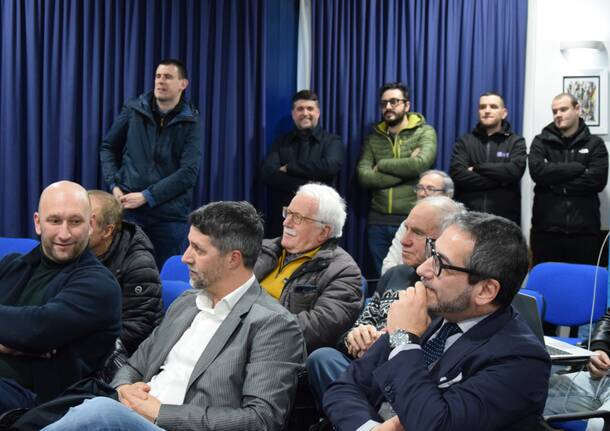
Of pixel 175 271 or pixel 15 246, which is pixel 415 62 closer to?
pixel 175 271

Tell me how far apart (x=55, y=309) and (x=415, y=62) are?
4.30m

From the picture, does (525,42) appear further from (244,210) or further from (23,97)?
(244,210)

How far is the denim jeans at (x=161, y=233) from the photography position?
16.7 ft

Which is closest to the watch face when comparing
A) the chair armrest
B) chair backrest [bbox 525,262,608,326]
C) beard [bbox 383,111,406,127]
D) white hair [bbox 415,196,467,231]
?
the chair armrest

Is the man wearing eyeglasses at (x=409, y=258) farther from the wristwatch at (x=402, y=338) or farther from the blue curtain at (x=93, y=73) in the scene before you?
the blue curtain at (x=93, y=73)

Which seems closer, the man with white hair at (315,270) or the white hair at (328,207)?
the man with white hair at (315,270)

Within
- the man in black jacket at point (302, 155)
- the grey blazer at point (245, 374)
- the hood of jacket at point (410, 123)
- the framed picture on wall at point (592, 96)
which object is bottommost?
the grey blazer at point (245, 374)

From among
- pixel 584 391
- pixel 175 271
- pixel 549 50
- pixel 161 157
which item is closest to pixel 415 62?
pixel 549 50

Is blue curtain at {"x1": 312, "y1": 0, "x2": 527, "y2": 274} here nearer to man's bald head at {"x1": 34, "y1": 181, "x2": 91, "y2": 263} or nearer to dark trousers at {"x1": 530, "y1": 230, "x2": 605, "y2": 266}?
dark trousers at {"x1": 530, "y1": 230, "x2": 605, "y2": 266}

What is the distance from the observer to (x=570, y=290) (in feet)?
13.7

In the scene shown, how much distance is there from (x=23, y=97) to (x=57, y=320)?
337 cm

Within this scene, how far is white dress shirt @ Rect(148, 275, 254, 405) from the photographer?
99.3 inches

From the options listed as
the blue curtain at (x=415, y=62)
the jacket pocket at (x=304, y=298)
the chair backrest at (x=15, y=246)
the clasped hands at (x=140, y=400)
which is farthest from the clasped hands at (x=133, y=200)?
the clasped hands at (x=140, y=400)

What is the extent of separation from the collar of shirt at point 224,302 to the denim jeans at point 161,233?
8.20 feet
